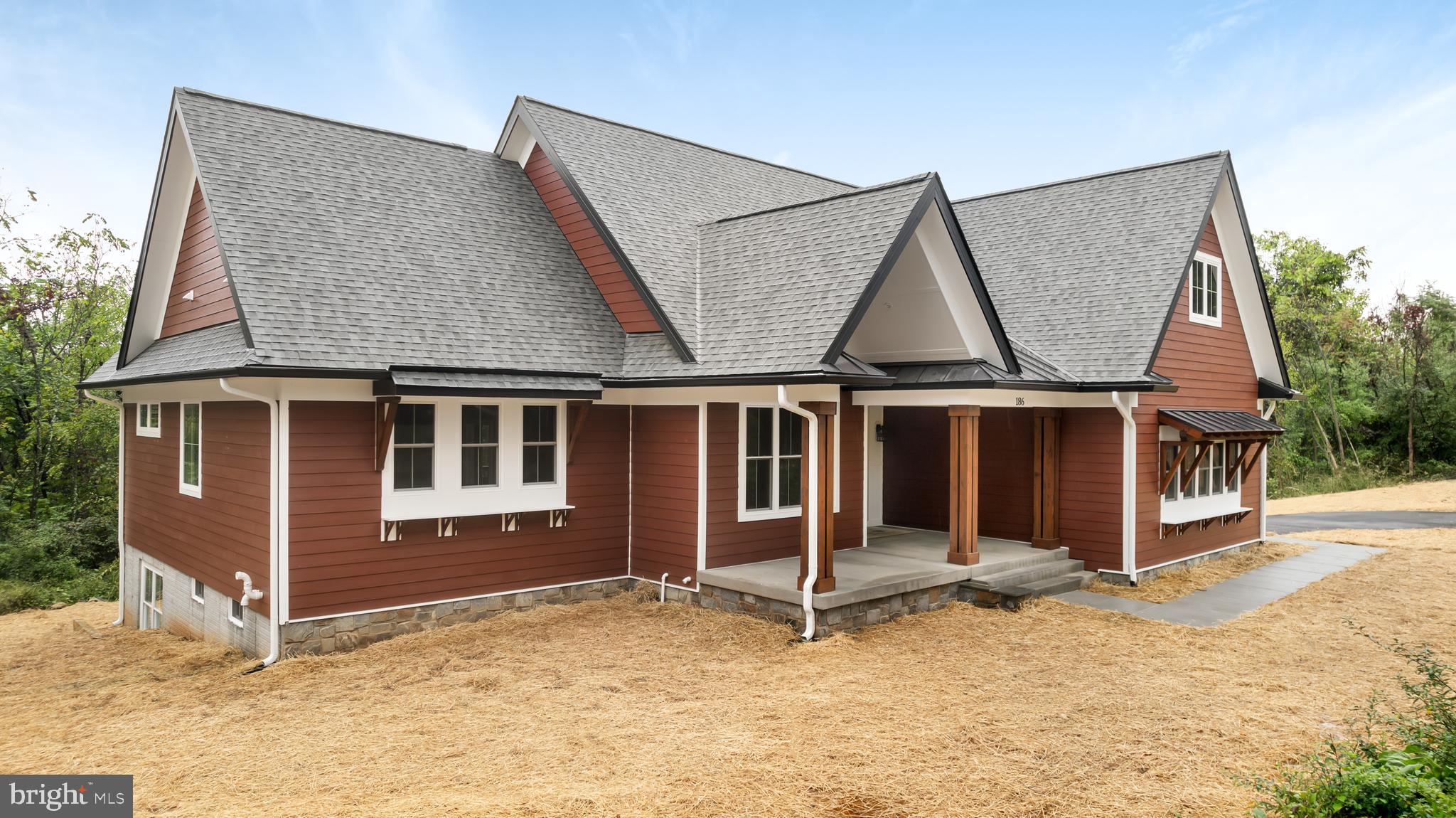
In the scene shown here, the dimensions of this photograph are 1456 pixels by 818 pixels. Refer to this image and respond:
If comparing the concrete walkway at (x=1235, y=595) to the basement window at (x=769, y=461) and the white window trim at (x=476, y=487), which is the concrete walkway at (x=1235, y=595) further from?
the white window trim at (x=476, y=487)

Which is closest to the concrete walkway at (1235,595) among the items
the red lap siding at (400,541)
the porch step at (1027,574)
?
the porch step at (1027,574)

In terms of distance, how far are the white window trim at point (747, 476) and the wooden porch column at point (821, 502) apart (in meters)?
0.94

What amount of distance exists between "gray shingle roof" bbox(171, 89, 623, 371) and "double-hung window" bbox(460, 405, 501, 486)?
64 centimetres

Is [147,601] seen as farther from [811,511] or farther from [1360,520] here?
[1360,520]

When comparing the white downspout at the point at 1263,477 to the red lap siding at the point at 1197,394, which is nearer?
the red lap siding at the point at 1197,394

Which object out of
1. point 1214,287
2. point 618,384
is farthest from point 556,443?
point 1214,287

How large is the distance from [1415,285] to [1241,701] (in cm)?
3316

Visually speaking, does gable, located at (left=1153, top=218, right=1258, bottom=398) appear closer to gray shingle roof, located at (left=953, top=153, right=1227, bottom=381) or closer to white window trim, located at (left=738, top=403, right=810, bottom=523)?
gray shingle roof, located at (left=953, top=153, right=1227, bottom=381)

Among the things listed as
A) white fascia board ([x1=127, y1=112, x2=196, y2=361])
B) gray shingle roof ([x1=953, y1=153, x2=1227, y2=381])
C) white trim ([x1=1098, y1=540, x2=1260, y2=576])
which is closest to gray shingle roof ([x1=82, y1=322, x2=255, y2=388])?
white fascia board ([x1=127, y1=112, x2=196, y2=361])

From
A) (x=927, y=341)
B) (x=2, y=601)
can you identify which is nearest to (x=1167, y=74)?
(x=927, y=341)

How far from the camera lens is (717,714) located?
21.2 feet

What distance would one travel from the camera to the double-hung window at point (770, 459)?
10234 mm

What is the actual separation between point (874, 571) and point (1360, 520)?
16162 mm

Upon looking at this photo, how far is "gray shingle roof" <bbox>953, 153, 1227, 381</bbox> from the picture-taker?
1166 cm
